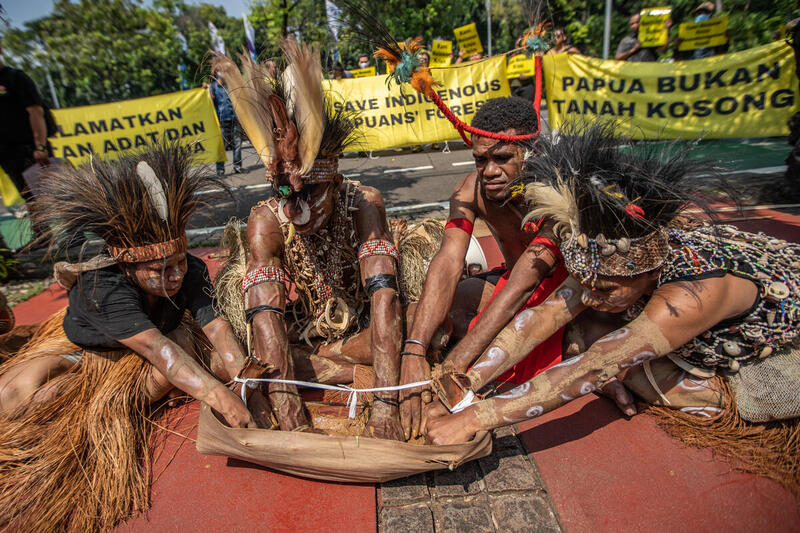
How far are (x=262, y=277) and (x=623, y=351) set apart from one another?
165 centimetres

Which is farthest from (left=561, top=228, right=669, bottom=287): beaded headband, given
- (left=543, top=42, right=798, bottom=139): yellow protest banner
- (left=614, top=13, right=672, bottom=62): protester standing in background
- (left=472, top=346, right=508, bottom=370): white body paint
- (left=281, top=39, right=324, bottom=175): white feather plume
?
Answer: (left=614, top=13, right=672, bottom=62): protester standing in background

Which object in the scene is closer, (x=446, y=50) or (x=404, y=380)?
(x=404, y=380)

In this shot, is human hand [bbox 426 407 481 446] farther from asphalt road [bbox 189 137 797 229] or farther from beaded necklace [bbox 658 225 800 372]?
asphalt road [bbox 189 137 797 229]

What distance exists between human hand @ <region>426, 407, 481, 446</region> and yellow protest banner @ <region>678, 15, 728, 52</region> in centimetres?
836

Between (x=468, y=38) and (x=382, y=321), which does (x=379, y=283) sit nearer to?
(x=382, y=321)

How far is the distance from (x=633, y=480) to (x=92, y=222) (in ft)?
8.57

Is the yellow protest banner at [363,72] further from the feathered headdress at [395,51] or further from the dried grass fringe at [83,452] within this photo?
the dried grass fringe at [83,452]

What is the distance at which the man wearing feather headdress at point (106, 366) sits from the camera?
1.91 meters

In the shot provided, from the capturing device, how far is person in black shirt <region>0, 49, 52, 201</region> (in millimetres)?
4625

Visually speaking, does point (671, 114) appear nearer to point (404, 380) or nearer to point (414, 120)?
point (414, 120)

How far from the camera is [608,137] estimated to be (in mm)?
1827

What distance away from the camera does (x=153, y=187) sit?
215 centimetres

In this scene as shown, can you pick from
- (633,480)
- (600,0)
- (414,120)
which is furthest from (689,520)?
(600,0)

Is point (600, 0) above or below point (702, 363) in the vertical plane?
above
